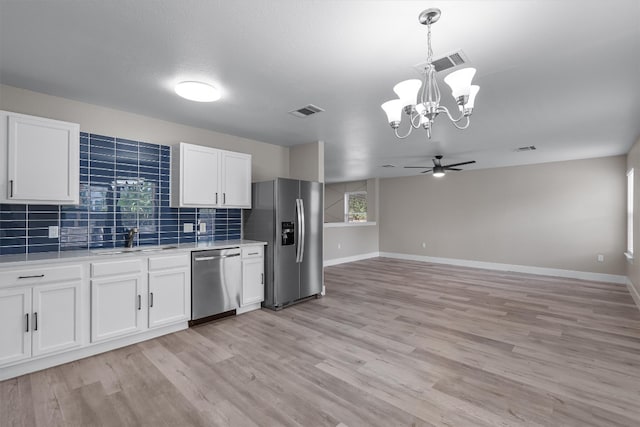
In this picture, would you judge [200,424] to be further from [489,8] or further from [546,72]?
[546,72]

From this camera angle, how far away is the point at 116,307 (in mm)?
2889

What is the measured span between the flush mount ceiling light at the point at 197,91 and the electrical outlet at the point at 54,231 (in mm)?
1829

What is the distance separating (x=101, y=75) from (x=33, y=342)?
2269mm

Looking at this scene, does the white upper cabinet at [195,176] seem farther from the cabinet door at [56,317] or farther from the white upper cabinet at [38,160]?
the cabinet door at [56,317]

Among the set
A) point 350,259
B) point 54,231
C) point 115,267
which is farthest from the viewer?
point 350,259

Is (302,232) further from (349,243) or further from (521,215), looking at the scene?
(521,215)

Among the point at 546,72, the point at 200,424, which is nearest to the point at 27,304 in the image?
the point at 200,424

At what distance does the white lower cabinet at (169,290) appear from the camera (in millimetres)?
3141

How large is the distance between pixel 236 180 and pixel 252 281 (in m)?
1.40

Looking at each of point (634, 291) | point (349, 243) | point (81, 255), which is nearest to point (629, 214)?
point (634, 291)

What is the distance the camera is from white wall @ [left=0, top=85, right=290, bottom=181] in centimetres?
288

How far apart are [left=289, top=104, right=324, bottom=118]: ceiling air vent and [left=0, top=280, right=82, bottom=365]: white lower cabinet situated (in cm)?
266

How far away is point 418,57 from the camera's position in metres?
2.24

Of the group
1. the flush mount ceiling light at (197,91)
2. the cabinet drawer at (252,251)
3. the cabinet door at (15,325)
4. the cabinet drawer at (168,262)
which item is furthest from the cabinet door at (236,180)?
the cabinet door at (15,325)
